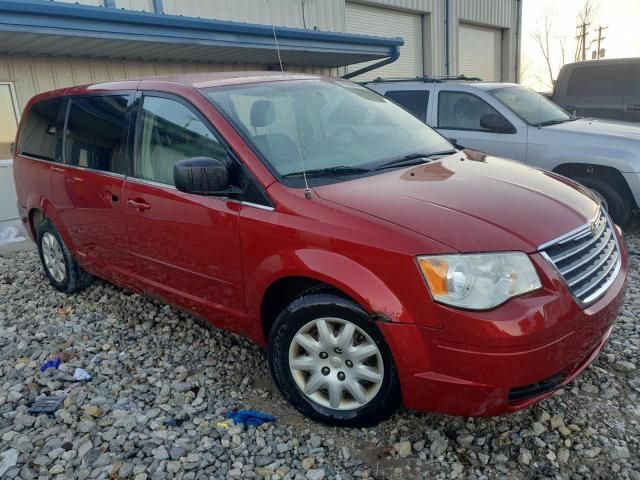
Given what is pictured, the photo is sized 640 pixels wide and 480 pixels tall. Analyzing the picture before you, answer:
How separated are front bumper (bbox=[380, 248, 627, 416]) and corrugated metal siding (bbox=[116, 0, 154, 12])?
27.7 feet

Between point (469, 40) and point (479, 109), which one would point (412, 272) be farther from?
point (469, 40)

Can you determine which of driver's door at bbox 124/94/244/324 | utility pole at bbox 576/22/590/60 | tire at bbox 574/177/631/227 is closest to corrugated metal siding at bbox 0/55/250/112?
driver's door at bbox 124/94/244/324

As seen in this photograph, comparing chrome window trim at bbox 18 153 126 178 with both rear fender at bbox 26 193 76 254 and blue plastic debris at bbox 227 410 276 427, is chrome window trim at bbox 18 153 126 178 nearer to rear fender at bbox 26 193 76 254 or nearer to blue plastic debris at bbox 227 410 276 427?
rear fender at bbox 26 193 76 254

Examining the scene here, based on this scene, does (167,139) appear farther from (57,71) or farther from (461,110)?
(57,71)

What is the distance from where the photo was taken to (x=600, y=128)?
5.97 metres

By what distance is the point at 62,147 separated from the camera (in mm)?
4387

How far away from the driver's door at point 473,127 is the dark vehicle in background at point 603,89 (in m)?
3.31

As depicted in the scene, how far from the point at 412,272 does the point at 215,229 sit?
1.22 meters

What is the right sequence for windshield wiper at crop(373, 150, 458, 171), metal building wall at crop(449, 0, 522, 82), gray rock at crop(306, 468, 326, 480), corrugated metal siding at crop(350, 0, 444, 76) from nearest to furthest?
gray rock at crop(306, 468, 326, 480)
windshield wiper at crop(373, 150, 458, 171)
corrugated metal siding at crop(350, 0, 444, 76)
metal building wall at crop(449, 0, 522, 82)

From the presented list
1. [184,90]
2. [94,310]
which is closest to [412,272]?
[184,90]

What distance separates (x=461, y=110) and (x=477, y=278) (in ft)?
15.9

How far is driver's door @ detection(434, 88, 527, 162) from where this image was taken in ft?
20.1

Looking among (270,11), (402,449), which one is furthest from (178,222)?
(270,11)

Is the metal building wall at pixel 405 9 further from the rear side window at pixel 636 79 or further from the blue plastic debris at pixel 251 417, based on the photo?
the blue plastic debris at pixel 251 417
